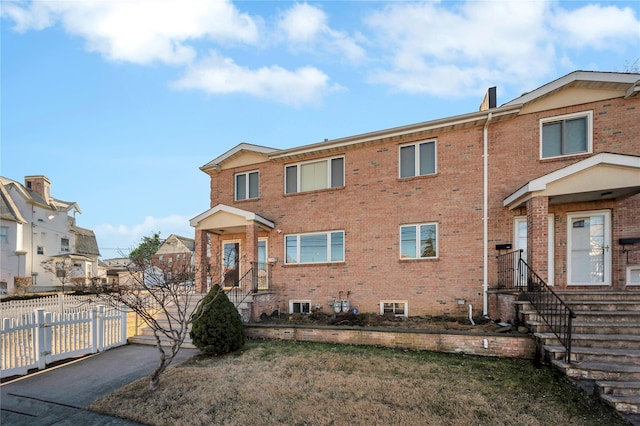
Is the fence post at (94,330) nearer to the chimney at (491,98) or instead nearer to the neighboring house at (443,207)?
the neighboring house at (443,207)

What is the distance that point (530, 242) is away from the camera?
7.65 metres

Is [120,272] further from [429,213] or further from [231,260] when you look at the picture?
[429,213]

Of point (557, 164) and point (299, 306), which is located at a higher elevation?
point (557, 164)

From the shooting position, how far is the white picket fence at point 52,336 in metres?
6.09

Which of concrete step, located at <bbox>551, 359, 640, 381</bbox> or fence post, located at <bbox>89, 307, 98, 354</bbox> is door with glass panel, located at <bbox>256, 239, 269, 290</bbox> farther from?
concrete step, located at <bbox>551, 359, 640, 381</bbox>

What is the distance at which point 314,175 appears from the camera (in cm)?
1175

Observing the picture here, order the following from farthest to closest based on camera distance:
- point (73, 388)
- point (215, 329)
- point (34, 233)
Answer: point (34, 233) < point (215, 329) < point (73, 388)

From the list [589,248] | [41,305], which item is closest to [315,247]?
[589,248]

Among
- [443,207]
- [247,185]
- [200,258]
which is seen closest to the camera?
[443,207]

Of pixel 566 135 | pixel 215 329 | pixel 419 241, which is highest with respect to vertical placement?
pixel 566 135

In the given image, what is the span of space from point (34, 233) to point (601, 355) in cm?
3398

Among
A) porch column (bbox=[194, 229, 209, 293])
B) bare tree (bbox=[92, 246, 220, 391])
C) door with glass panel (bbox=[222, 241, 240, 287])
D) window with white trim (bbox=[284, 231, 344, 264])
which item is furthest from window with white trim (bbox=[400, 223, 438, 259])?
porch column (bbox=[194, 229, 209, 293])

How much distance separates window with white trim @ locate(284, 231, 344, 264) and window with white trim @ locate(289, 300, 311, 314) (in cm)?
144

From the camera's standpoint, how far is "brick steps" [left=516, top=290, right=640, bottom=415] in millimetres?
4484
